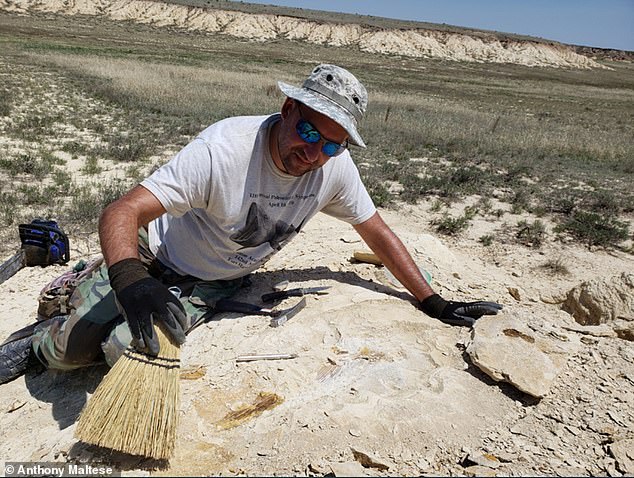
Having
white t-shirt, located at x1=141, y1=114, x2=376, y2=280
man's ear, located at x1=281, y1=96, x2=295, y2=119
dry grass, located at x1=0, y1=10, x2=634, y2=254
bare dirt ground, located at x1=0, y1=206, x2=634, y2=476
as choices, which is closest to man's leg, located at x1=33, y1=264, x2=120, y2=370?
bare dirt ground, located at x1=0, y1=206, x2=634, y2=476

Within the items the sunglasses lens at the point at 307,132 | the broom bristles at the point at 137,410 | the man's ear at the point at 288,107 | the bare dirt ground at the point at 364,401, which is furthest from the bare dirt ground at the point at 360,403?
the man's ear at the point at 288,107

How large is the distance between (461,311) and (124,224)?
1.93m

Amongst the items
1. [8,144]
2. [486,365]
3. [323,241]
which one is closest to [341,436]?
[486,365]

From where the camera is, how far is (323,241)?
14.5 feet

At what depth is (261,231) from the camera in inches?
103

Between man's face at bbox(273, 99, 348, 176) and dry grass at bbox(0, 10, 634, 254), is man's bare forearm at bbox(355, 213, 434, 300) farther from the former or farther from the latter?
dry grass at bbox(0, 10, 634, 254)

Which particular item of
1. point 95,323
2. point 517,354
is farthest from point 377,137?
point 95,323

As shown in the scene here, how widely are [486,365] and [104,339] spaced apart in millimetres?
1978

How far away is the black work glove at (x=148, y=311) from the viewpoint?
1816mm

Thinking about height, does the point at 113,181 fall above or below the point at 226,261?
below

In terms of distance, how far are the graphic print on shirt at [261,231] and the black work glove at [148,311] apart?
29.6 inches

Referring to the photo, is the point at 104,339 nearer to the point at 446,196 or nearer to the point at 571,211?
the point at 446,196

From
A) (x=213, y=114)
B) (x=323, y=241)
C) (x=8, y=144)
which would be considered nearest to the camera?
(x=323, y=241)

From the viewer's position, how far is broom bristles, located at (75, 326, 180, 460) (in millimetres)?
1750
